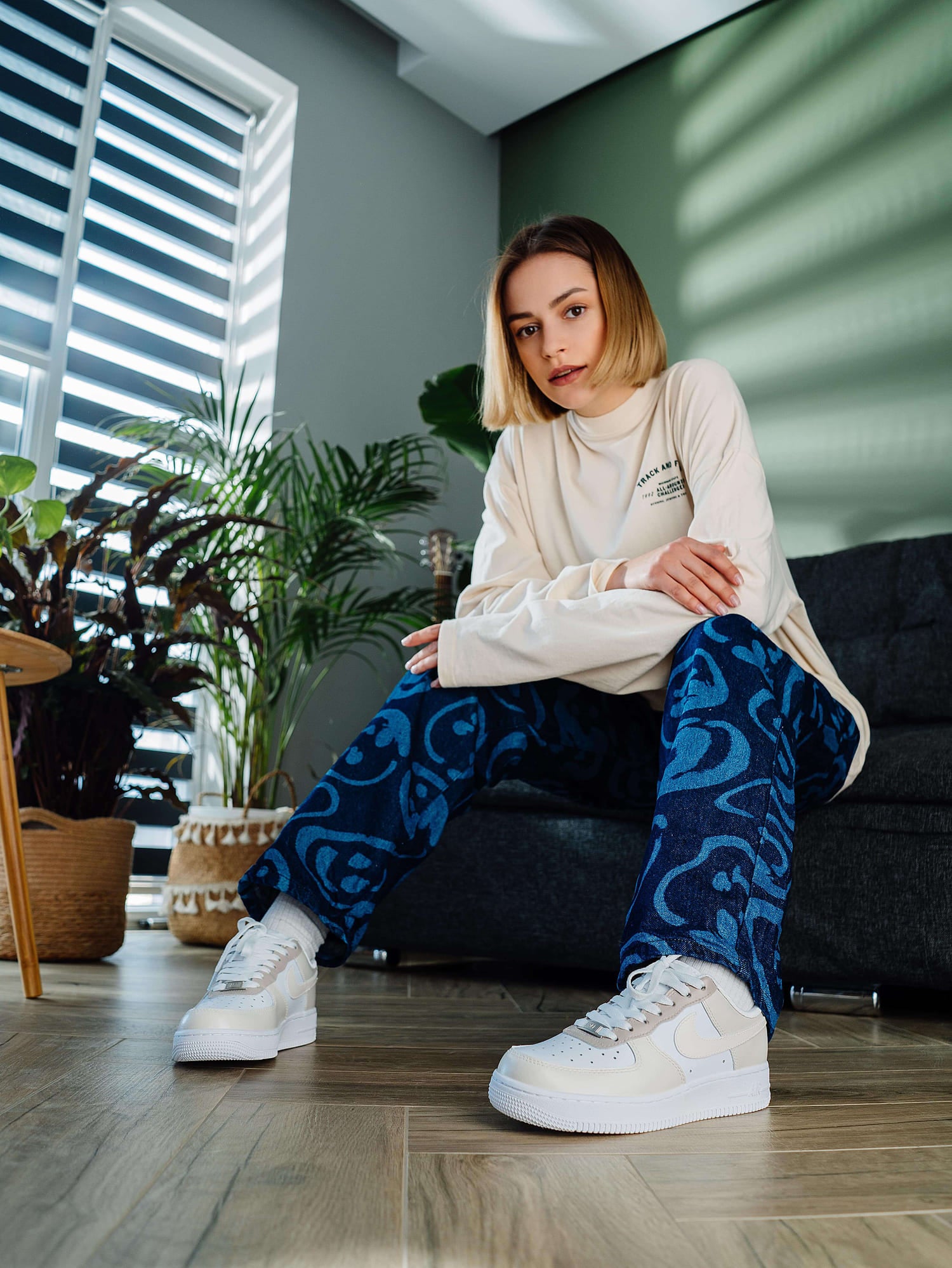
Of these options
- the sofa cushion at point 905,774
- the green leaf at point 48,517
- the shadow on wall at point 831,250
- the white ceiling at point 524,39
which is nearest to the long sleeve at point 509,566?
the sofa cushion at point 905,774

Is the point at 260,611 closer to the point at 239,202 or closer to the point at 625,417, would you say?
the point at 625,417

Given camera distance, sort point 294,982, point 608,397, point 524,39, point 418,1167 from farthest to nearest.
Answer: point 524,39, point 608,397, point 294,982, point 418,1167

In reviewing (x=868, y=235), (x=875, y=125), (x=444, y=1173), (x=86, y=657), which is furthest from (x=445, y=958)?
(x=875, y=125)

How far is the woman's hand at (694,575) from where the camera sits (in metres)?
1.05

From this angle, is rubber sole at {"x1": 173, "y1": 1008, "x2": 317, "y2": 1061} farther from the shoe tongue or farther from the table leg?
the table leg

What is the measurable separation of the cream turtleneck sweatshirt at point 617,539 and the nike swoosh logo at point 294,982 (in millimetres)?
329

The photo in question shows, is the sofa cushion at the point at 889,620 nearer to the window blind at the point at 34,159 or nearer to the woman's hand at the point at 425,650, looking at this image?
the woman's hand at the point at 425,650

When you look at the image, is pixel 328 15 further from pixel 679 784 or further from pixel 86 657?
pixel 679 784

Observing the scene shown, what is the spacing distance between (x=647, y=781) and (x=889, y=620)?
1068mm

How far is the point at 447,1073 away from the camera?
3.06 feet

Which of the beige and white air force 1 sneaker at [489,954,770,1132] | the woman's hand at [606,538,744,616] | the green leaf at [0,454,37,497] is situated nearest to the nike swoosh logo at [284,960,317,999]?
the beige and white air force 1 sneaker at [489,954,770,1132]

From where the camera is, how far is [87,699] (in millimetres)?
1938

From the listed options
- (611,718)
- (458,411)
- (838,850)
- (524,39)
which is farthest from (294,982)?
(524,39)

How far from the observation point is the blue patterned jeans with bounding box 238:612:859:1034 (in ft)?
2.86
